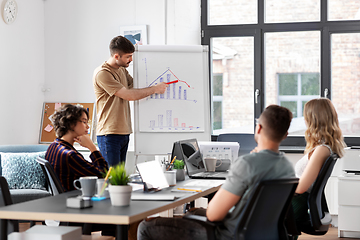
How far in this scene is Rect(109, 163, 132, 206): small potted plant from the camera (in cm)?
169

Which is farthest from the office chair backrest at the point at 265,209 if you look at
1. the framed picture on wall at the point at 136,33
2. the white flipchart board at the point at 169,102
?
the framed picture on wall at the point at 136,33

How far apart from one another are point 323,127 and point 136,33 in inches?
109

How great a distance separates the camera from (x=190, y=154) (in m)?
2.80

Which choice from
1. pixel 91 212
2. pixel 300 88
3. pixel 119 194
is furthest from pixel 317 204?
pixel 300 88

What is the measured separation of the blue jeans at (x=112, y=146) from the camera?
335 cm

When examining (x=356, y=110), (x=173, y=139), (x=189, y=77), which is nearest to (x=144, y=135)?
(x=173, y=139)

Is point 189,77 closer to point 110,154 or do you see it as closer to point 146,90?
point 146,90

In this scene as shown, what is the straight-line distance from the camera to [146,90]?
3.54 meters

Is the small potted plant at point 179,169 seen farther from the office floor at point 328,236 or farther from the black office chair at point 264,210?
the office floor at point 328,236

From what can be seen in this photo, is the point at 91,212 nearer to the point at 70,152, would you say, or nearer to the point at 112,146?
the point at 70,152

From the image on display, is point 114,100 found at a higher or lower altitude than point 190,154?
higher

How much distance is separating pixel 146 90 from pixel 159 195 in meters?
1.72

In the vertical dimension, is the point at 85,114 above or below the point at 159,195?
above

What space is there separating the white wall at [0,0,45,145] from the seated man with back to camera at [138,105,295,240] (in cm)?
317
